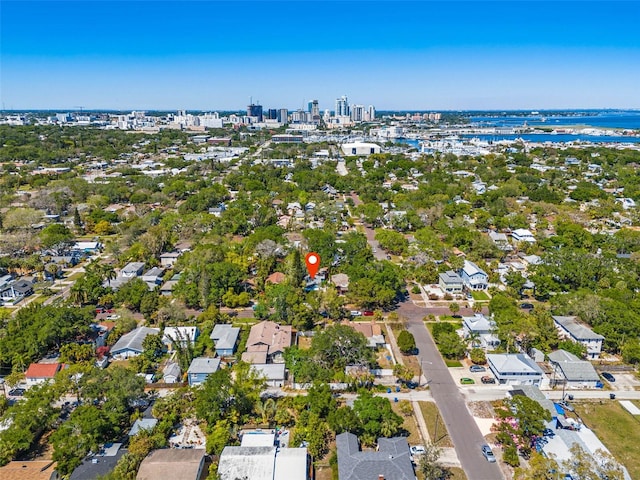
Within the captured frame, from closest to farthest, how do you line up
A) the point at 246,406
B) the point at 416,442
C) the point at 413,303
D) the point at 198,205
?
the point at 416,442
the point at 246,406
the point at 413,303
the point at 198,205

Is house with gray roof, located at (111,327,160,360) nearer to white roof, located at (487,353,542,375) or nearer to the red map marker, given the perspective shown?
the red map marker

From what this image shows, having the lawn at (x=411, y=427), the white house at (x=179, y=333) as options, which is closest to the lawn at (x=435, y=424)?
the lawn at (x=411, y=427)

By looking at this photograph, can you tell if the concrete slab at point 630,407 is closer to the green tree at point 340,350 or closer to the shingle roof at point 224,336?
the green tree at point 340,350

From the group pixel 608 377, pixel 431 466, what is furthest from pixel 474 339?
pixel 431 466

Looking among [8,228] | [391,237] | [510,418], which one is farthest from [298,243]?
[8,228]

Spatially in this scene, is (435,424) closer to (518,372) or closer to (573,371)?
(518,372)

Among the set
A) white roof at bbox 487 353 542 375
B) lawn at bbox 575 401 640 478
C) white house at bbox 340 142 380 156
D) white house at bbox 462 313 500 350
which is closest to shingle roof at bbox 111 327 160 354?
white house at bbox 462 313 500 350

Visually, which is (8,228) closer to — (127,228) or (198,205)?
(127,228)
